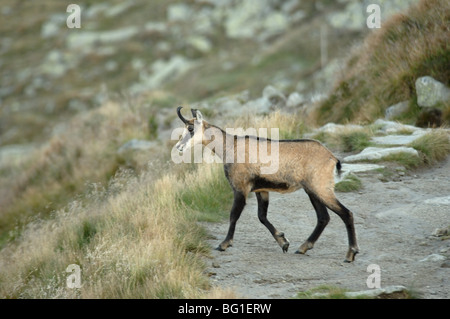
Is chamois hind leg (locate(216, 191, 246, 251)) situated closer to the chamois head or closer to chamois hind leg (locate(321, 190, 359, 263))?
the chamois head

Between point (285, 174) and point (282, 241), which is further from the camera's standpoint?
point (282, 241)

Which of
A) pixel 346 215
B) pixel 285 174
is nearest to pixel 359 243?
pixel 346 215

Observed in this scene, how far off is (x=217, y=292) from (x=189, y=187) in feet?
13.1

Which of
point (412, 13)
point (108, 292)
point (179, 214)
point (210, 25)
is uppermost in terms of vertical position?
point (210, 25)

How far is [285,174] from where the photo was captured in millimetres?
6520

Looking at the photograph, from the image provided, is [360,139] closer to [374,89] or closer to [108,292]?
[374,89]

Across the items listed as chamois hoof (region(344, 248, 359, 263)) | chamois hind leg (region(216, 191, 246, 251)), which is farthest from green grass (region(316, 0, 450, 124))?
chamois hind leg (region(216, 191, 246, 251))

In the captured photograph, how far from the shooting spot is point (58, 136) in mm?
18859

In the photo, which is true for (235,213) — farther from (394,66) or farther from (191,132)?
(394,66)

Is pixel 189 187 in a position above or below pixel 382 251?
above

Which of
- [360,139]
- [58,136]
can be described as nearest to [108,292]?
[360,139]

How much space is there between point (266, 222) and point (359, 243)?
1.18 meters

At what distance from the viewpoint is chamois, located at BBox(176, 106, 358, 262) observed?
638 centimetres

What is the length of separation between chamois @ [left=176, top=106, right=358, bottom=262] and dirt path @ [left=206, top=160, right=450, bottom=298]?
0.91ft
